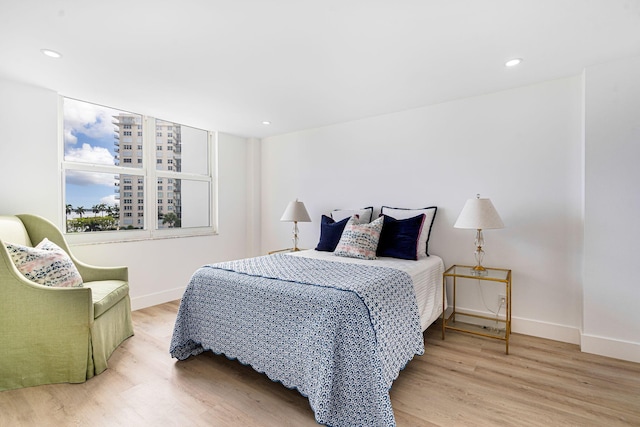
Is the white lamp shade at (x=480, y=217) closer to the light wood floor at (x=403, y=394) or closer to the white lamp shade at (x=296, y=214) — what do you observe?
the light wood floor at (x=403, y=394)

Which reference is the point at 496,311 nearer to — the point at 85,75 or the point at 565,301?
the point at 565,301

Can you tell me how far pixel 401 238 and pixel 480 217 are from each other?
73cm

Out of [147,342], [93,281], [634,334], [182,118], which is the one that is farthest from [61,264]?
[634,334]

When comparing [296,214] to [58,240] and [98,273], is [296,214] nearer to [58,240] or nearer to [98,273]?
[98,273]

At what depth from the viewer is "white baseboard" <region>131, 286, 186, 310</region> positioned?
355 centimetres

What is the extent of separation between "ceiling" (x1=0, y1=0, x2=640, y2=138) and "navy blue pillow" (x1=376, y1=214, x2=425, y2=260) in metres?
1.27

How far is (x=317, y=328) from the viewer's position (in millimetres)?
1742

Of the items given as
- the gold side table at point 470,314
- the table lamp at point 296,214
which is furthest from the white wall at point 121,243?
the gold side table at point 470,314

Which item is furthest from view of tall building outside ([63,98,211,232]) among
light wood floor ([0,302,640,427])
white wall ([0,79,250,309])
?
light wood floor ([0,302,640,427])

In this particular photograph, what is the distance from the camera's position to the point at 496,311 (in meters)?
3.01

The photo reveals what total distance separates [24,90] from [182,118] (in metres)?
1.41

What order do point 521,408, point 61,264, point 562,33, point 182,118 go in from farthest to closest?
point 182,118, point 61,264, point 562,33, point 521,408

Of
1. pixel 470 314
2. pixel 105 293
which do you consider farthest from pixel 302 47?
pixel 470 314

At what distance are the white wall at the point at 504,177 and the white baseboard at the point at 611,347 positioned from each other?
164 mm
